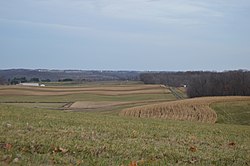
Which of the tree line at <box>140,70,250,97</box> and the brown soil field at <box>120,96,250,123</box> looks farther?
the tree line at <box>140,70,250,97</box>

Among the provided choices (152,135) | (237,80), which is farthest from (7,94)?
(152,135)

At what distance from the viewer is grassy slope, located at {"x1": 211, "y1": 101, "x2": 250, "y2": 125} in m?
42.4

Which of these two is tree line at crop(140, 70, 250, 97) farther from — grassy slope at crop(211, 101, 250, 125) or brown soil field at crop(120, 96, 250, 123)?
grassy slope at crop(211, 101, 250, 125)

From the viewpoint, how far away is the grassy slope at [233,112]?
42406 millimetres

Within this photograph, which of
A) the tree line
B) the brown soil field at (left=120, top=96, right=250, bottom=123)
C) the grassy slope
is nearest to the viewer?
the grassy slope

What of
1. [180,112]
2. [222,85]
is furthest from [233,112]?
[222,85]

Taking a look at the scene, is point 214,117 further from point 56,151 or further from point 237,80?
point 237,80

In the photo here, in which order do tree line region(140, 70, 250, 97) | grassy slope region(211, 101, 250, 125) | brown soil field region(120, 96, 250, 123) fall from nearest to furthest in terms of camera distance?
grassy slope region(211, 101, 250, 125) < brown soil field region(120, 96, 250, 123) < tree line region(140, 70, 250, 97)

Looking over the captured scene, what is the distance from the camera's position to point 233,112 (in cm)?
4647

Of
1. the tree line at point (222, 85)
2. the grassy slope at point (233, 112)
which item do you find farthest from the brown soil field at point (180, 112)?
the tree line at point (222, 85)

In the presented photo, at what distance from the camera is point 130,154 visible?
973cm

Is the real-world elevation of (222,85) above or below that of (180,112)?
above

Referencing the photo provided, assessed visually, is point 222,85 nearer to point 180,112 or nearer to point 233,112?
point 233,112

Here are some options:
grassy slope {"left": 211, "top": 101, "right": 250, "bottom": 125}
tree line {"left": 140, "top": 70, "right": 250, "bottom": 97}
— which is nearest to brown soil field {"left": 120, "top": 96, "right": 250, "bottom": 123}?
grassy slope {"left": 211, "top": 101, "right": 250, "bottom": 125}
